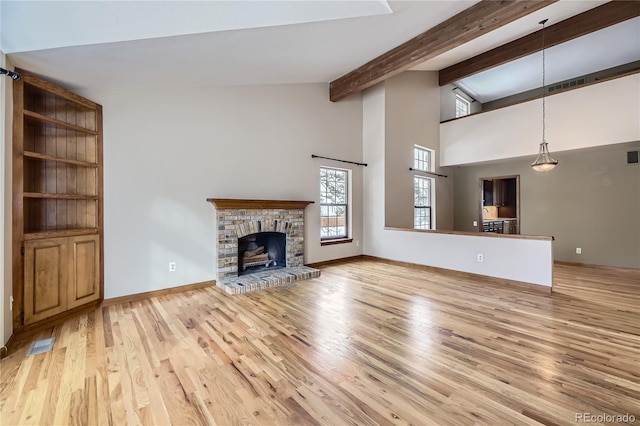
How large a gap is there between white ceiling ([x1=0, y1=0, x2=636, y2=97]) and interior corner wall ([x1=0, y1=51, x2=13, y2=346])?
31cm

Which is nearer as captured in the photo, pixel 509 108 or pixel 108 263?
pixel 108 263

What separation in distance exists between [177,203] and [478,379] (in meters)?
3.77

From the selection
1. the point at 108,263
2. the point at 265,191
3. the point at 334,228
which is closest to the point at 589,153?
the point at 334,228

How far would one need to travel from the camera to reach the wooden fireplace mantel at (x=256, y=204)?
3.90 metres

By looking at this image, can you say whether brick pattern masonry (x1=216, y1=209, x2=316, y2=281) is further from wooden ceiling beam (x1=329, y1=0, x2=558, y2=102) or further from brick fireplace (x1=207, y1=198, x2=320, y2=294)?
wooden ceiling beam (x1=329, y1=0, x2=558, y2=102)

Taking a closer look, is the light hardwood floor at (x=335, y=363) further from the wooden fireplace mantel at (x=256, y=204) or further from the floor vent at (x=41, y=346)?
the wooden fireplace mantel at (x=256, y=204)

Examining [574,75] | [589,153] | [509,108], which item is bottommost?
[589,153]

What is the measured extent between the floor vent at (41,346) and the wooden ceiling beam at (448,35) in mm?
5059

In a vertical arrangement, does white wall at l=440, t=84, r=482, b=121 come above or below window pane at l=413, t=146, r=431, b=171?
above

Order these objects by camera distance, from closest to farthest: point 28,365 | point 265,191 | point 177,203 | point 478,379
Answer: point 478,379 < point 28,365 < point 177,203 < point 265,191

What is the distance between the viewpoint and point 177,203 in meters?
3.66

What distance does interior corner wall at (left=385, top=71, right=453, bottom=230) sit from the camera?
5.73 meters

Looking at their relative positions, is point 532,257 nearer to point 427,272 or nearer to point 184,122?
point 427,272

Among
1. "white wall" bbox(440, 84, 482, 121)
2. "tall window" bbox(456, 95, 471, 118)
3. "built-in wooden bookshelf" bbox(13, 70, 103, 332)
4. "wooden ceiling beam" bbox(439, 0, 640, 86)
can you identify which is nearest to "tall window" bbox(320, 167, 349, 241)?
"white wall" bbox(440, 84, 482, 121)
